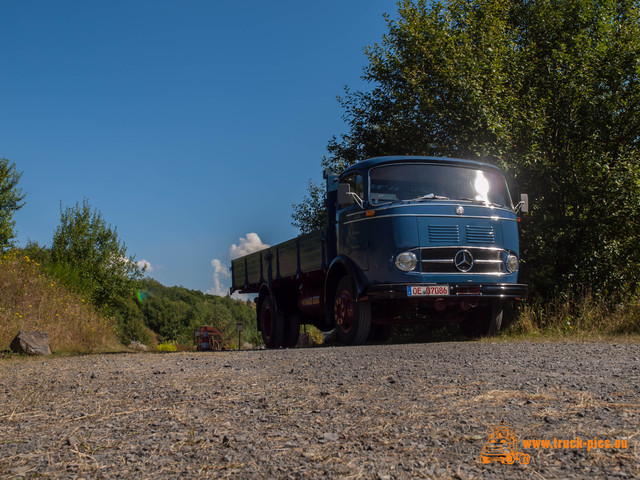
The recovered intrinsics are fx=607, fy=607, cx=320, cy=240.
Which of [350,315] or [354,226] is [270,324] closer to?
[350,315]

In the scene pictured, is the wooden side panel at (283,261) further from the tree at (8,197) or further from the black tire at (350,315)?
the tree at (8,197)

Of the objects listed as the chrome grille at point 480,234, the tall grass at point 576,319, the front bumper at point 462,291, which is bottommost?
the tall grass at point 576,319

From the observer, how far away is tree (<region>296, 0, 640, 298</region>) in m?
12.6

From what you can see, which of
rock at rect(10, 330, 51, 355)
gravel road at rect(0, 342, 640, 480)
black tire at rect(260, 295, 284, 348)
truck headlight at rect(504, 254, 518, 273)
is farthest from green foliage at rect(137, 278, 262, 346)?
gravel road at rect(0, 342, 640, 480)

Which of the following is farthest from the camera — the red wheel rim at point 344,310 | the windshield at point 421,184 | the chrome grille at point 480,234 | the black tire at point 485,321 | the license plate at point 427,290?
the black tire at point 485,321

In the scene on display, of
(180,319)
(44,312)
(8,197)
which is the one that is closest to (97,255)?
(8,197)

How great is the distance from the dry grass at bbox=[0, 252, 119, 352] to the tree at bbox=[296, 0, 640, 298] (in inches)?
371

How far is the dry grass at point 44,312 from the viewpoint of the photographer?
12709 millimetres

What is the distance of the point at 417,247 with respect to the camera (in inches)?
346

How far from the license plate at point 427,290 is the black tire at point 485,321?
1.64 m

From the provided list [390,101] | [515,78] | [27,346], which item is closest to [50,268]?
[27,346]

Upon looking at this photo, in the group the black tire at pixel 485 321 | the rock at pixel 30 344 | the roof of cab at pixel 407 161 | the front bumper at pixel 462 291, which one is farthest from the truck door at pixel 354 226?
the rock at pixel 30 344

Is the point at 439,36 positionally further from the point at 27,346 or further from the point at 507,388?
the point at 507,388

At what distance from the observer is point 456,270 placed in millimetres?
8930
